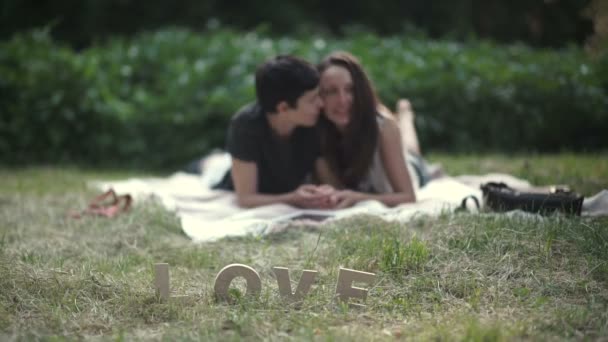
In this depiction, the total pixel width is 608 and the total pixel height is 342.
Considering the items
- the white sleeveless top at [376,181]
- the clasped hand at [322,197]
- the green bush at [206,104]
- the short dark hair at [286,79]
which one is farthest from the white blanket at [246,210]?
the green bush at [206,104]

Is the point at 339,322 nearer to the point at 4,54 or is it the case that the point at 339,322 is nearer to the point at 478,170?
the point at 478,170

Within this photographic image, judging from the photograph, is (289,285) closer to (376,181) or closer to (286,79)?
(286,79)

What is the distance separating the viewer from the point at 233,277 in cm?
276

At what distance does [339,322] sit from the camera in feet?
8.43

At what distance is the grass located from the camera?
2.47m

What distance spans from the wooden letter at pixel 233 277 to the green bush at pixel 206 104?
13.9 feet

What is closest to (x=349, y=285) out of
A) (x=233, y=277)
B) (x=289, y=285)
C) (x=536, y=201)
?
(x=289, y=285)

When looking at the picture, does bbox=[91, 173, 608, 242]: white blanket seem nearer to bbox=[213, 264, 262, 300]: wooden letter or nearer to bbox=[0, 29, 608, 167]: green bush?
bbox=[213, 264, 262, 300]: wooden letter

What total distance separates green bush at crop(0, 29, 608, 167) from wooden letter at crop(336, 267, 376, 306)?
14.3 feet

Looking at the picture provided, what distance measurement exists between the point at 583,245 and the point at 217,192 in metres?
2.79

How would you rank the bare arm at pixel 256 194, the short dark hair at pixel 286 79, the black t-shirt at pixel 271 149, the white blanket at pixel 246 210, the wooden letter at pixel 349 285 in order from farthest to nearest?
the black t-shirt at pixel 271 149
the bare arm at pixel 256 194
the short dark hair at pixel 286 79
the white blanket at pixel 246 210
the wooden letter at pixel 349 285

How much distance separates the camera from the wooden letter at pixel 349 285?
2701 millimetres

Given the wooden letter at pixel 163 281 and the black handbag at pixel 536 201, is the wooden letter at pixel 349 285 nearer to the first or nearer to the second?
the wooden letter at pixel 163 281

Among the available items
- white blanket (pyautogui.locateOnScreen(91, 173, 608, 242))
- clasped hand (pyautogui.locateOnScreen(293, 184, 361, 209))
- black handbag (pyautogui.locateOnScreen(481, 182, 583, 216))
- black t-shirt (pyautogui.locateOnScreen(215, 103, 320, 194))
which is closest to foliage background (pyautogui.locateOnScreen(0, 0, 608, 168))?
white blanket (pyautogui.locateOnScreen(91, 173, 608, 242))
